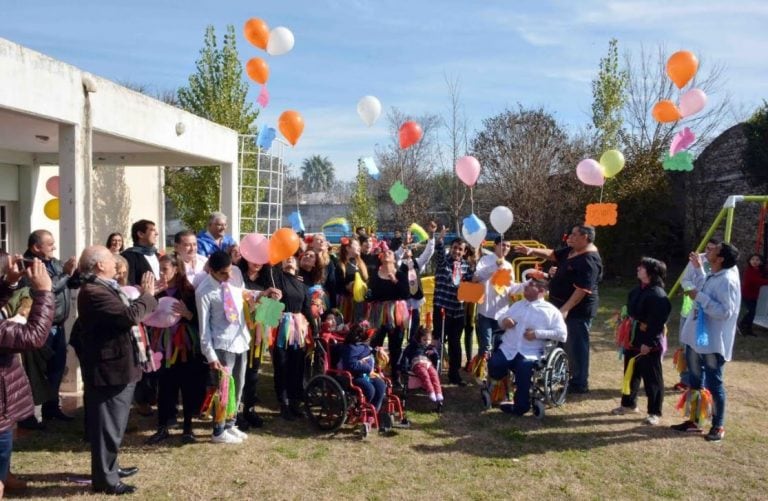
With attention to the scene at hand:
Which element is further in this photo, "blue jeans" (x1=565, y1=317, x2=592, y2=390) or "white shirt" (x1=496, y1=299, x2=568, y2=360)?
"blue jeans" (x1=565, y1=317, x2=592, y2=390)

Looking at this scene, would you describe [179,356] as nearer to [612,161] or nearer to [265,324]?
[265,324]

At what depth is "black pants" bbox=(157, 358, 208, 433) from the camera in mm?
4719

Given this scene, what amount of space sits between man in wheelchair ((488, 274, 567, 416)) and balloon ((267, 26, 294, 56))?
3.80 m

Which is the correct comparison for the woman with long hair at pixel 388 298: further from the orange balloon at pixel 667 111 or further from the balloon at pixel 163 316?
the orange balloon at pixel 667 111

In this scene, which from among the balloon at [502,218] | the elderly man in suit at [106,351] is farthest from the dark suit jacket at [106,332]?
the balloon at [502,218]

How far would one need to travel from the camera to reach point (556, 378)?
18.2ft

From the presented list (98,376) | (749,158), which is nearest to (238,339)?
(98,376)

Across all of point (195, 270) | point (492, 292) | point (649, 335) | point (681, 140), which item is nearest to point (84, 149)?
point (195, 270)

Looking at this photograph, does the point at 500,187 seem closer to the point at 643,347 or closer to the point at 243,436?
the point at 643,347

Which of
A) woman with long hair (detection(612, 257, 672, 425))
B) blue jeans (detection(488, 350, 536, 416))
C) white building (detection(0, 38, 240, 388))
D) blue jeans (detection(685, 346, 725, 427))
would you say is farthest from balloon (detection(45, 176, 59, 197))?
blue jeans (detection(685, 346, 725, 427))

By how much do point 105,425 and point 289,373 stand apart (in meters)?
1.97

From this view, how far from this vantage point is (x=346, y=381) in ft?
16.3

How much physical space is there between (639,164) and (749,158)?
2824 millimetres

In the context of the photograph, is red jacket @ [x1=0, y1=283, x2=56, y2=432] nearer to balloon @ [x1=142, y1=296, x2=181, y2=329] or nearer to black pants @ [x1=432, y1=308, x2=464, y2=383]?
balloon @ [x1=142, y1=296, x2=181, y2=329]
